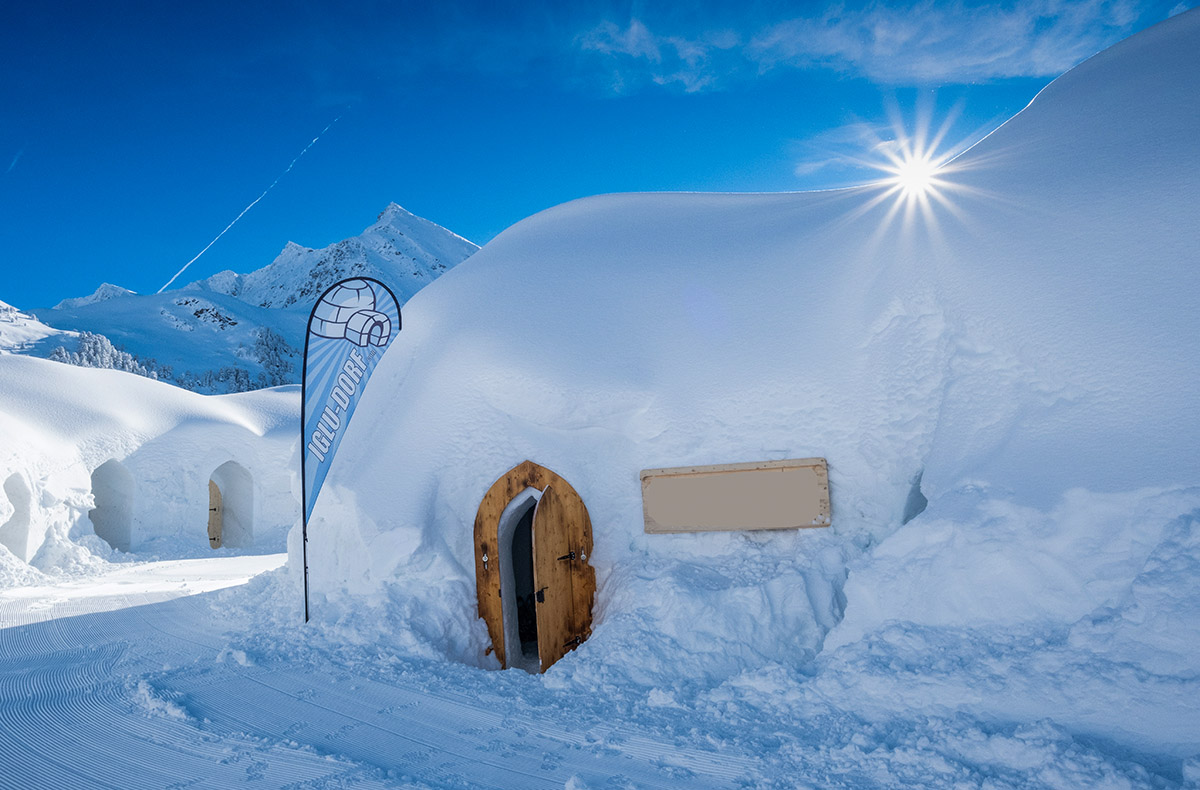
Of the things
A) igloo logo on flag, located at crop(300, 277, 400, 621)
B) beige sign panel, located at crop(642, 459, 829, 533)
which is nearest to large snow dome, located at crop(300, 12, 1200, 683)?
beige sign panel, located at crop(642, 459, 829, 533)

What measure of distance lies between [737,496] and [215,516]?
62.8ft

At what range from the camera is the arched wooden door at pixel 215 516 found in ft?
65.3

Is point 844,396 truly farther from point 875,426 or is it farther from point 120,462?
point 120,462

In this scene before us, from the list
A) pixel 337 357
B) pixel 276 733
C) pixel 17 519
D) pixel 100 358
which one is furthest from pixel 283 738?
pixel 100 358

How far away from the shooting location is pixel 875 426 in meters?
6.06

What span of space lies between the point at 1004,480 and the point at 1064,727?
5.87 feet

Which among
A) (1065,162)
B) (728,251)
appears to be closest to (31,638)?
(728,251)

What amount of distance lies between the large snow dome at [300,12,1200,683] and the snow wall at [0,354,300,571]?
361 inches

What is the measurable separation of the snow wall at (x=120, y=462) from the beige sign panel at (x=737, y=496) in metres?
12.2

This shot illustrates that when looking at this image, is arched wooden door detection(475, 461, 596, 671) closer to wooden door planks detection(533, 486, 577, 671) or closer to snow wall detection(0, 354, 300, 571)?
wooden door planks detection(533, 486, 577, 671)

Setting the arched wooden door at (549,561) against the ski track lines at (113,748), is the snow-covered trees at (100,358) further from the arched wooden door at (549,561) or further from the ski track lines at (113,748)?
the arched wooden door at (549,561)

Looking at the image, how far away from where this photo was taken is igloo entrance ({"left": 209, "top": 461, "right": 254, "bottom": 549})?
19844mm

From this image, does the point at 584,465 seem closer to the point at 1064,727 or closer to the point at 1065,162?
the point at 1064,727

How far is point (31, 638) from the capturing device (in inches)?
287
